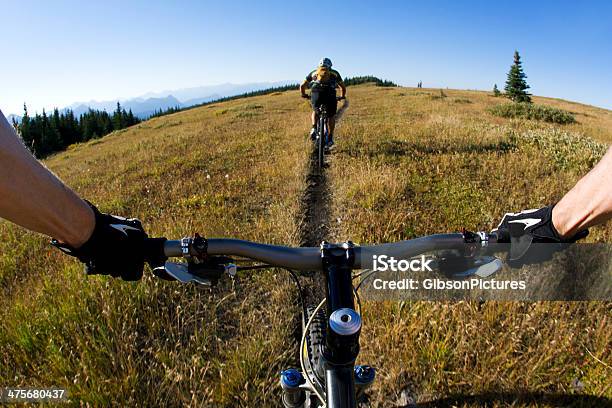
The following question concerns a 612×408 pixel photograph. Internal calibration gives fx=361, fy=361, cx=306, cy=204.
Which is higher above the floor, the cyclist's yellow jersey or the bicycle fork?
the cyclist's yellow jersey

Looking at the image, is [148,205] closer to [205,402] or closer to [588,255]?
[205,402]

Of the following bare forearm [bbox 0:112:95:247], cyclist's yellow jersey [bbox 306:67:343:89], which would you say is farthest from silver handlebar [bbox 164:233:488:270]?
cyclist's yellow jersey [bbox 306:67:343:89]

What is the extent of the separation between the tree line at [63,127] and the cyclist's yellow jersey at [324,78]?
70136 mm

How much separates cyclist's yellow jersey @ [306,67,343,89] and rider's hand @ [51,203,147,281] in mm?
10145

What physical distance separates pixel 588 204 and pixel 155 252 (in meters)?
1.85

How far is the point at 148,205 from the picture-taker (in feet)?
24.2

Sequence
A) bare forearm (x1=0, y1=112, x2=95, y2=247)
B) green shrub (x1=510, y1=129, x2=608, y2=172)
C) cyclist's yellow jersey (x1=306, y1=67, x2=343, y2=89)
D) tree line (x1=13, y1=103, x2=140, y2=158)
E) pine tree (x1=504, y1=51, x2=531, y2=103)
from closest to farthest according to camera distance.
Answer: bare forearm (x1=0, y1=112, x2=95, y2=247) → green shrub (x1=510, y1=129, x2=608, y2=172) → cyclist's yellow jersey (x1=306, y1=67, x2=343, y2=89) → pine tree (x1=504, y1=51, x2=531, y2=103) → tree line (x1=13, y1=103, x2=140, y2=158)

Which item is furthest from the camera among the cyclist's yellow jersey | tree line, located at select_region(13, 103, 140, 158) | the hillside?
tree line, located at select_region(13, 103, 140, 158)

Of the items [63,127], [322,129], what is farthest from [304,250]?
[63,127]

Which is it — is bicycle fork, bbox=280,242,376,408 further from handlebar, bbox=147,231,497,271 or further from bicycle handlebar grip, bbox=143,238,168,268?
bicycle handlebar grip, bbox=143,238,168,268

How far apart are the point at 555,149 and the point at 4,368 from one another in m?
11.4

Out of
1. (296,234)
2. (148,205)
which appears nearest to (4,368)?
(296,234)

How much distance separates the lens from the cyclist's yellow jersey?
10.9 meters

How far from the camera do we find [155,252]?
1.55 meters
